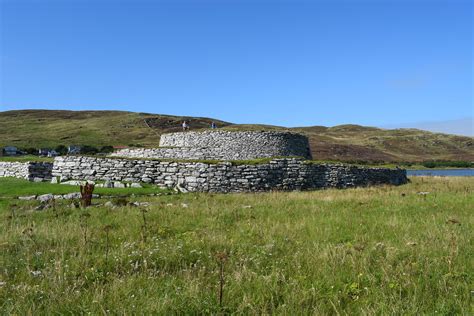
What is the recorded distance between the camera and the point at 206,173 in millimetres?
20781

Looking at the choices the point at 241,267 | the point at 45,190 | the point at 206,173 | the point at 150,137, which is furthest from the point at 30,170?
the point at 150,137

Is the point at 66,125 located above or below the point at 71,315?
above

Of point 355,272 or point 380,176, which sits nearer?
point 355,272

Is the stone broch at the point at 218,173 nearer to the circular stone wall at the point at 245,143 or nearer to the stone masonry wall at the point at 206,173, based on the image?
the stone masonry wall at the point at 206,173

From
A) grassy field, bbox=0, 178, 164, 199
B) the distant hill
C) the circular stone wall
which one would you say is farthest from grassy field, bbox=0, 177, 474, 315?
the distant hill

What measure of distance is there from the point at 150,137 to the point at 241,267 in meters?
96.3

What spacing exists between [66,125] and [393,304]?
397 feet

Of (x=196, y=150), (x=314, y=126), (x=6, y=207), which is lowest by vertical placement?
(x=6, y=207)

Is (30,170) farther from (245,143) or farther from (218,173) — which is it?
(245,143)

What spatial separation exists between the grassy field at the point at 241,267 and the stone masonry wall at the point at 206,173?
10.8 m

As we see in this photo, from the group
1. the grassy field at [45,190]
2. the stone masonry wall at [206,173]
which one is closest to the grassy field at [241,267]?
the grassy field at [45,190]

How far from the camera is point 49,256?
6.36 m

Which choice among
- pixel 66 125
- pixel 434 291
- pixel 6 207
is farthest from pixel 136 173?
pixel 66 125

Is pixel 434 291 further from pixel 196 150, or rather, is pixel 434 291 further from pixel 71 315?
pixel 196 150
